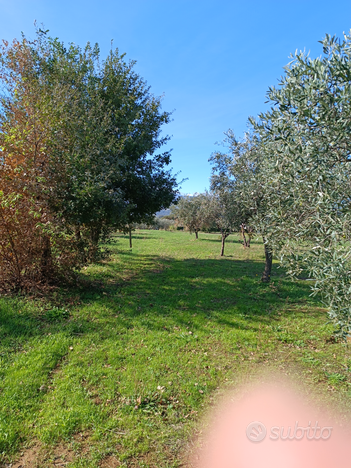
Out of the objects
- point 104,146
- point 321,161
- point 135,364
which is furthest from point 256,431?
point 104,146

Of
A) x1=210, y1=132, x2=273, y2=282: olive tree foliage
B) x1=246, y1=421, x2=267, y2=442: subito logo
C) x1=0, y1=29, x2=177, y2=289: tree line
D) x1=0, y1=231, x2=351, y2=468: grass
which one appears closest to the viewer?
x1=0, y1=231, x2=351, y2=468: grass

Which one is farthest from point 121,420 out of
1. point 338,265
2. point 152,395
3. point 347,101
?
point 347,101

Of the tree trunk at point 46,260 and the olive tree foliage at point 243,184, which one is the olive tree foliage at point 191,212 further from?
the tree trunk at point 46,260

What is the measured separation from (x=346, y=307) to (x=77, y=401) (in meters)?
4.22

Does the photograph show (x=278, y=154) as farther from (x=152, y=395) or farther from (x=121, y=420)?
(x=121, y=420)

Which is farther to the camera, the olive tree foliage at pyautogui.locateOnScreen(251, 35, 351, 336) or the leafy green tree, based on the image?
the leafy green tree

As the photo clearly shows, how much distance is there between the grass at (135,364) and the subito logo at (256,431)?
0.71 m

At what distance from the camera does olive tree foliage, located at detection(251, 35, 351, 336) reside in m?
3.35

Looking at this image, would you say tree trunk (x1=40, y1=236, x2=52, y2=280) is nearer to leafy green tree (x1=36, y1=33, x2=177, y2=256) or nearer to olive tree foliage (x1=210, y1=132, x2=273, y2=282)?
leafy green tree (x1=36, y1=33, x2=177, y2=256)

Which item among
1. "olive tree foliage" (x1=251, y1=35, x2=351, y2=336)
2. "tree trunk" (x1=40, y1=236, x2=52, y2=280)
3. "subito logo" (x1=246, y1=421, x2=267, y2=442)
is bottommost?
"subito logo" (x1=246, y1=421, x2=267, y2=442)

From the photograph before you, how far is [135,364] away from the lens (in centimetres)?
494

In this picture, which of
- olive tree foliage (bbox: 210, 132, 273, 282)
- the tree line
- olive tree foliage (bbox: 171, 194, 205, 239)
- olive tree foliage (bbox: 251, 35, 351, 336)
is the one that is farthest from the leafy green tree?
olive tree foliage (bbox: 171, 194, 205, 239)

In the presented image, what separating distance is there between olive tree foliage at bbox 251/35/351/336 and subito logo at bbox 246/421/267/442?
1.87 meters

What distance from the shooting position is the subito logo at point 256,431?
11.4 feet
